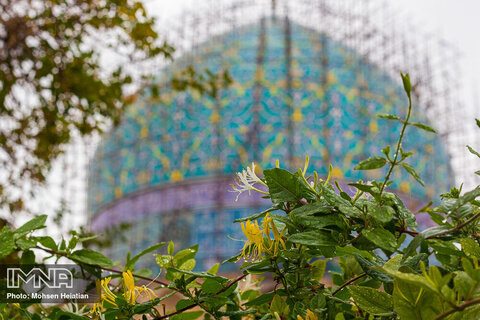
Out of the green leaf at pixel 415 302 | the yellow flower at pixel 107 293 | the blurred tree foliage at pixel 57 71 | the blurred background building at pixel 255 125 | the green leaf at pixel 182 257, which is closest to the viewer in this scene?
the green leaf at pixel 415 302

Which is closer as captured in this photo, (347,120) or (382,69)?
(347,120)

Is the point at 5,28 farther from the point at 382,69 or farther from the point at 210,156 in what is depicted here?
the point at 382,69

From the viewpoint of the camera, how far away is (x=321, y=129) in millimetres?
7426

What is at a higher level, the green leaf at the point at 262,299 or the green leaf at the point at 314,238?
the green leaf at the point at 314,238

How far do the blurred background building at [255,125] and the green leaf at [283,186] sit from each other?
19.5 feet

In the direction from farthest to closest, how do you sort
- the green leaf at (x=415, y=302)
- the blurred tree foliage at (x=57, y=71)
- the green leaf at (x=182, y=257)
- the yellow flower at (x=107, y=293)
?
the blurred tree foliage at (x=57, y=71), the green leaf at (x=182, y=257), the yellow flower at (x=107, y=293), the green leaf at (x=415, y=302)

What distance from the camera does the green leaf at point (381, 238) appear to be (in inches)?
16.6

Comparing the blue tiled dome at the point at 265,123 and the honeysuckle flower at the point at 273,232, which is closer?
the honeysuckle flower at the point at 273,232

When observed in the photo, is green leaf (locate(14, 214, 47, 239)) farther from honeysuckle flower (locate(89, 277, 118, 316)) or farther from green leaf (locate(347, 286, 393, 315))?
green leaf (locate(347, 286, 393, 315))

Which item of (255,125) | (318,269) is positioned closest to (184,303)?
(318,269)

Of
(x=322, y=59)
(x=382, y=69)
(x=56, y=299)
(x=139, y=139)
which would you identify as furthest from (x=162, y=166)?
(x=56, y=299)

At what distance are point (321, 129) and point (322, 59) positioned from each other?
1.14m

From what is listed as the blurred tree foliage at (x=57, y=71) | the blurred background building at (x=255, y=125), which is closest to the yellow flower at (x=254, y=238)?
the blurred tree foliage at (x=57, y=71)

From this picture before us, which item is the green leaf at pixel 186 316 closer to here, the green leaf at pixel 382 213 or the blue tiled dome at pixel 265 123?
the green leaf at pixel 382 213
